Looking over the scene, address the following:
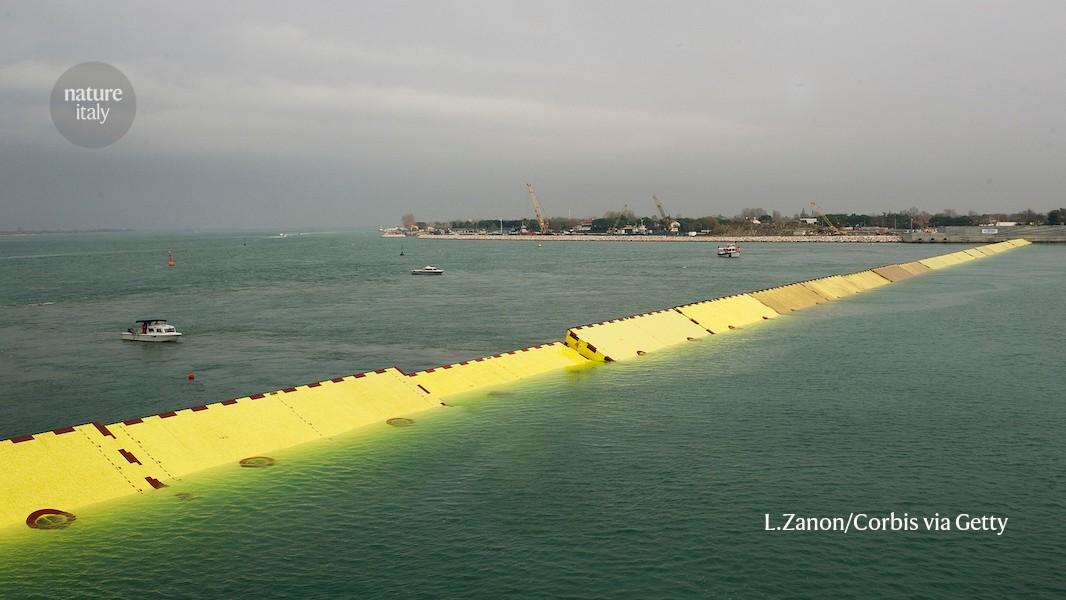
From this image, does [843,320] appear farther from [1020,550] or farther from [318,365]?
[1020,550]

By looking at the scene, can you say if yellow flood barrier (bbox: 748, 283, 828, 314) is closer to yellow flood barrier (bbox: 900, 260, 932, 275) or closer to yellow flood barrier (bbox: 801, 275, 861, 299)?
yellow flood barrier (bbox: 801, 275, 861, 299)

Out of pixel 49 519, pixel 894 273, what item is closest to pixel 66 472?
pixel 49 519

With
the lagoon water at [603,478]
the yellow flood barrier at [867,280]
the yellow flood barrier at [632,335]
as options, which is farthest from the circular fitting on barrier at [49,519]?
the yellow flood barrier at [867,280]

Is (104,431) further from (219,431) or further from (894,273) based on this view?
(894,273)

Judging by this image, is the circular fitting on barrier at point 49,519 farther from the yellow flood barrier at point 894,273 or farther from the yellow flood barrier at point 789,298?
the yellow flood barrier at point 894,273

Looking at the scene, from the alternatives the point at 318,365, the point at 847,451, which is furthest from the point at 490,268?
the point at 847,451

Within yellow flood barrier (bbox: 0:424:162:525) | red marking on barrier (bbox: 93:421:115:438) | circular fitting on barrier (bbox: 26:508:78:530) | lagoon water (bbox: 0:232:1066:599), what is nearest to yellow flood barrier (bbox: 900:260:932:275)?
lagoon water (bbox: 0:232:1066:599)
